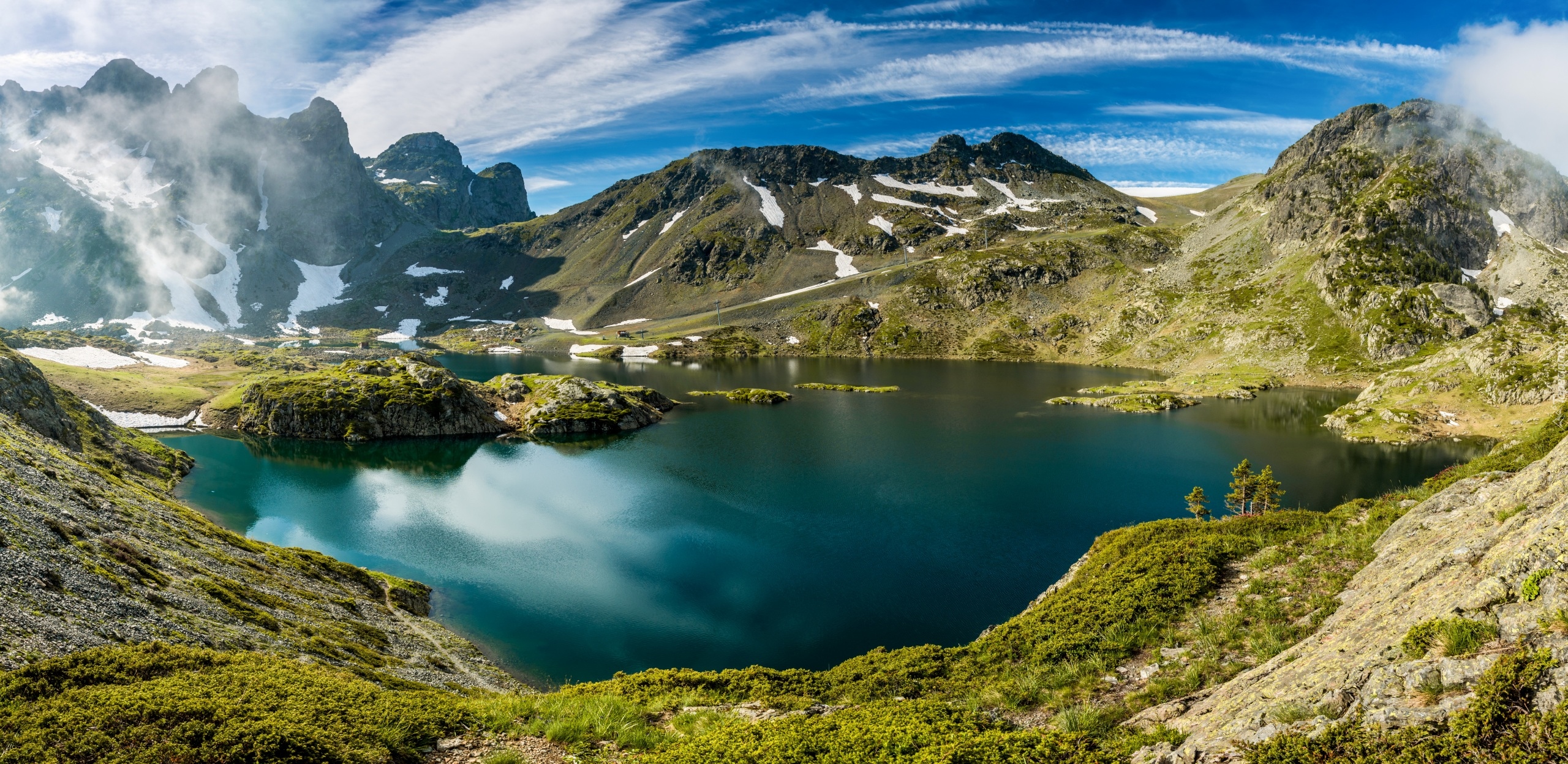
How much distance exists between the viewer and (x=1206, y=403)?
418 ft

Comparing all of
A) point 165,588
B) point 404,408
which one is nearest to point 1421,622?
point 165,588

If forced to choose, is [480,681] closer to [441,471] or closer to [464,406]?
[441,471]

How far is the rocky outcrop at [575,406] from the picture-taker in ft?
385

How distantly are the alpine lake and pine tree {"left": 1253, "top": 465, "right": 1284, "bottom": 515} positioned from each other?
19.8ft

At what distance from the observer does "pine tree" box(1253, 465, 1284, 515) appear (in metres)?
56.1

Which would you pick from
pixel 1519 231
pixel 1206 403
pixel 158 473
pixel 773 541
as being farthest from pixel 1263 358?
pixel 158 473

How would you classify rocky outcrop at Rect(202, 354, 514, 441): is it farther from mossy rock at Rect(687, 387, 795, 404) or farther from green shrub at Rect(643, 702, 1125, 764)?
green shrub at Rect(643, 702, 1125, 764)

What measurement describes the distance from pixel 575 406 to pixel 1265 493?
103396mm

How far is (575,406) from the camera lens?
12038 cm

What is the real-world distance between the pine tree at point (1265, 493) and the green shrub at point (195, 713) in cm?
6303

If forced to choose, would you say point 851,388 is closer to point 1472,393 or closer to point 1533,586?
point 1472,393

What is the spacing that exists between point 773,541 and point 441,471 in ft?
194

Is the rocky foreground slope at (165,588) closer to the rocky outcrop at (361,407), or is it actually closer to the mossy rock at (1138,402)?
the rocky outcrop at (361,407)

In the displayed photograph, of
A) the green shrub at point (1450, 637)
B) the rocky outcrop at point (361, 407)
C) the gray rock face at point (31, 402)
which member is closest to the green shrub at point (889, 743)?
the green shrub at point (1450, 637)
